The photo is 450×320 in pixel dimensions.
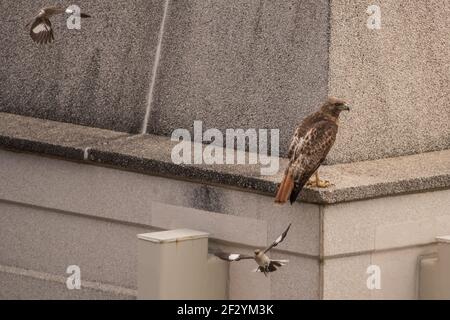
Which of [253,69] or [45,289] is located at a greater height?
[253,69]

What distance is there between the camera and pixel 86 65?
11500 mm

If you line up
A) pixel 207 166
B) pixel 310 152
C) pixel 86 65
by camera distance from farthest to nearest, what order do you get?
1. pixel 86 65
2. pixel 207 166
3. pixel 310 152

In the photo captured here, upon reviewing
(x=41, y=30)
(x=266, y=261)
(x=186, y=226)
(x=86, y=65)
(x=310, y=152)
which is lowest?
(x=266, y=261)

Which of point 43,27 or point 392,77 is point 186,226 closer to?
point 392,77

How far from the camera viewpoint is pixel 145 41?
36.9 feet

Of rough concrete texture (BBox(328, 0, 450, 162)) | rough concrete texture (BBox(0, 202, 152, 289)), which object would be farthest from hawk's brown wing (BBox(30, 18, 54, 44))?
rough concrete texture (BBox(328, 0, 450, 162))

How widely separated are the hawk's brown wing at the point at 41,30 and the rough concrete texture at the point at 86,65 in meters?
0.09

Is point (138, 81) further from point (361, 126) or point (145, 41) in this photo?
point (361, 126)

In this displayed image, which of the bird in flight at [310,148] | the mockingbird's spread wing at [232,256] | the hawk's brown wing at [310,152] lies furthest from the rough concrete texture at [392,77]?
the mockingbird's spread wing at [232,256]

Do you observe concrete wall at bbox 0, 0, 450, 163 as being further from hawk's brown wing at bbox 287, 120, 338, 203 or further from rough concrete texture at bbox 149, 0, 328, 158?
hawk's brown wing at bbox 287, 120, 338, 203

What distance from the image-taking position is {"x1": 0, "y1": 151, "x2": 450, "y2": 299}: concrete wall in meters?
9.95

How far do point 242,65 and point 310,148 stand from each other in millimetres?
1092

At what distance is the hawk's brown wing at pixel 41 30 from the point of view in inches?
454

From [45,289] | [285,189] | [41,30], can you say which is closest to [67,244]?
[45,289]
